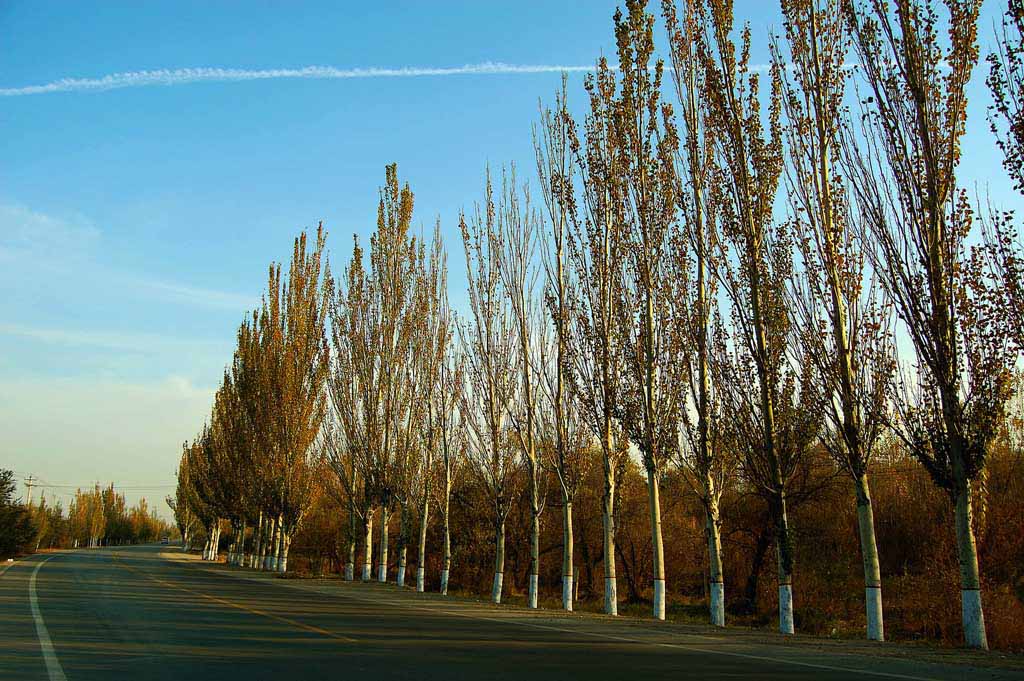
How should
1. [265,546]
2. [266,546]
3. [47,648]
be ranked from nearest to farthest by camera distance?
1. [47,648]
2. [266,546]
3. [265,546]

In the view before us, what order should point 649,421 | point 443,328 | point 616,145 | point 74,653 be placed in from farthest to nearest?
1. point 443,328
2. point 616,145
3. point 649,421
4. point 74,653

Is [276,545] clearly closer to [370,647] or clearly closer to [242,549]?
[242,549]

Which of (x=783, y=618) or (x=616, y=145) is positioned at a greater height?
(x=616, y=145)

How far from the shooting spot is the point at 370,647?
1238cm

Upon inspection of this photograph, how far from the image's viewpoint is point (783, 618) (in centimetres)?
1611

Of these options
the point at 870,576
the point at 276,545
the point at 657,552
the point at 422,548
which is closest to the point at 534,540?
the point at 657,552

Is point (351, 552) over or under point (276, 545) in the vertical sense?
over

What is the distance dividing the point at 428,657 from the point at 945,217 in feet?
37.4

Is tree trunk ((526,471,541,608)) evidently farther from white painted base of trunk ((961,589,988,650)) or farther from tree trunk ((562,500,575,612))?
white painted base of trunk ((961,589,988,650))

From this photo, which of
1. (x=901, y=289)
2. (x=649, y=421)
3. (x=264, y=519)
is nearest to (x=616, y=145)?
(x=649, y=421)

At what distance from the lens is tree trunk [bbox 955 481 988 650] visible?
1304 cm

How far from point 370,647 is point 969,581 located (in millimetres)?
9573

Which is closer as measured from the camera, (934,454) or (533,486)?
(934,454)

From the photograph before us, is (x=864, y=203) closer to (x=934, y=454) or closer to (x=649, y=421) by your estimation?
(x=934, y=454)
